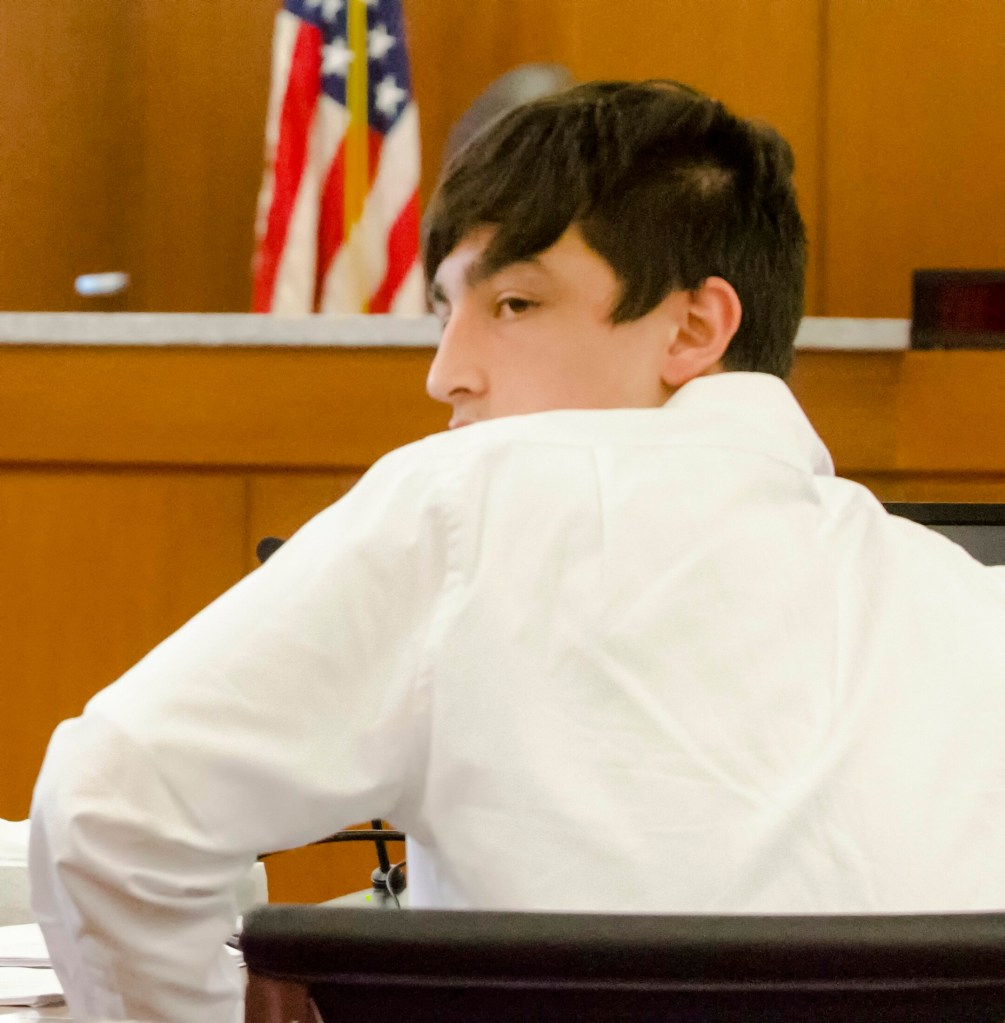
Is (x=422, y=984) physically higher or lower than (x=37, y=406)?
higher

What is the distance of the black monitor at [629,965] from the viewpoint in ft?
1.29

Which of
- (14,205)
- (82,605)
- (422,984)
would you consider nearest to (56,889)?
(422,984)

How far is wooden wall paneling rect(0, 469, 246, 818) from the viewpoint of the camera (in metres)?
2.59

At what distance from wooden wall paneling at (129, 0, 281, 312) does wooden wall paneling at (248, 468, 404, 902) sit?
3.99ft

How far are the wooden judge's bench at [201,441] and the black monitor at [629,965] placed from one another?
2.23 meters

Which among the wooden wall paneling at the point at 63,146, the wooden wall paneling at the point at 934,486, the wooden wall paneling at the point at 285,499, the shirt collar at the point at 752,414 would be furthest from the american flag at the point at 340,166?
the shirt collar at the point at 752,414

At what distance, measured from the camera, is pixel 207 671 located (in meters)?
0.56

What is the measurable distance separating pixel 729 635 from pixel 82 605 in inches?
85.4

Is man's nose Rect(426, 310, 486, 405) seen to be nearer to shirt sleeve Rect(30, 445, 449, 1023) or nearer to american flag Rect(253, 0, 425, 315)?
shirt sleeve Rect(30, 445, 449, 1023)

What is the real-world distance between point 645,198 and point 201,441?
6.11 feet

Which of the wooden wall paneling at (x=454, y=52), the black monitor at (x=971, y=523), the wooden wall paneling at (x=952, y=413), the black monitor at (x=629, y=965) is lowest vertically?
the wooden wall paneling at (x=952, y=413)

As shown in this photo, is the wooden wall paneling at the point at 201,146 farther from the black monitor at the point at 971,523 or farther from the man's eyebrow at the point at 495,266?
the man's eyebrow at the point at 495,266

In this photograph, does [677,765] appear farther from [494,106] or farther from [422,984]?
[494,106]

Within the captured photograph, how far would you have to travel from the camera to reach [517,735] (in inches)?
23.3
